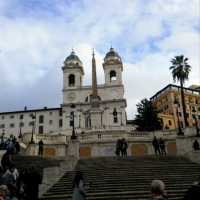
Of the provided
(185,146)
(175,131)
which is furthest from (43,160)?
(175,131)

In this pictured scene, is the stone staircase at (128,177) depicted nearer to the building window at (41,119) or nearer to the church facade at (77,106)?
the church facade at (77,106)

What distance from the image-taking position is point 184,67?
5200 cm

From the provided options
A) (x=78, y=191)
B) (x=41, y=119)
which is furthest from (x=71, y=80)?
(x=78, y=191)

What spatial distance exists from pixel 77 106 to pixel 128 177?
6969 centimetres

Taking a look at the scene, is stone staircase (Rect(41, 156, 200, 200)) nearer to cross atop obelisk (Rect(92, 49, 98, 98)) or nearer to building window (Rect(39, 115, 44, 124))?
cross atop obelisk (Rect(92, 49, 98, 98))

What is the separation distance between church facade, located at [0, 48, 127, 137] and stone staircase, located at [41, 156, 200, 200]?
56.4m

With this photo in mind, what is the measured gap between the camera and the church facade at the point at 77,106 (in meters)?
82.5

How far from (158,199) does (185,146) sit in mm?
26296

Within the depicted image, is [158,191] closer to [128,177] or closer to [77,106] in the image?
[128,177]

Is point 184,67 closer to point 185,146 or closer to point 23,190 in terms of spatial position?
point 185,146

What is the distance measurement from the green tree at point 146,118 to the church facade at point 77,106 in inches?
567

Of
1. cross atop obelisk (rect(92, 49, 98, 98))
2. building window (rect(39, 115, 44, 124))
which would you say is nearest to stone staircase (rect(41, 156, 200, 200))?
cross atop obelisk (rect(92, 49, 98, 98))

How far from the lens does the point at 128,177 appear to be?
55.0ft

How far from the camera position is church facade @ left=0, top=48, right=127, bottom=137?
271 feet
